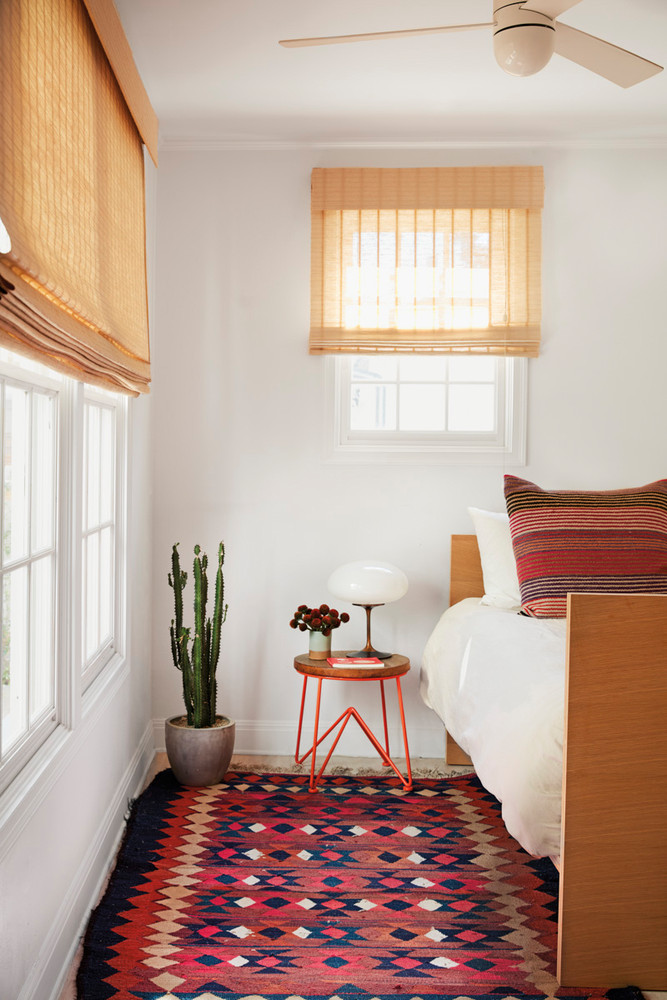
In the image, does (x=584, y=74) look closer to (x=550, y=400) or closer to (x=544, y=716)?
(x=550, y=400)

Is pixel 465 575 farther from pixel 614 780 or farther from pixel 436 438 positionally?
pixel 614 780

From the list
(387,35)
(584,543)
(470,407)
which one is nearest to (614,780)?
(584,543)

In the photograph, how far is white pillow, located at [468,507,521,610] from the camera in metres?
3.43

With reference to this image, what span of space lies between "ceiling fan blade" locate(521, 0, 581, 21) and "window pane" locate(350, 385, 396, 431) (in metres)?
2.00

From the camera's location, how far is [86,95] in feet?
6.94

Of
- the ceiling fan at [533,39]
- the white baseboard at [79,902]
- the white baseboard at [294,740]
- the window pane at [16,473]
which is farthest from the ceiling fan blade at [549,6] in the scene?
the white baseboard at [294,740]

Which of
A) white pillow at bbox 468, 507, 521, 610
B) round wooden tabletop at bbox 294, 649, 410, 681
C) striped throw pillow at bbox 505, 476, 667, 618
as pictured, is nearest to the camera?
striped throw pillow at bbox 505, 476, 667, 618

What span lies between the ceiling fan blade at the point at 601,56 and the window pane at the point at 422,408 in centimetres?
171

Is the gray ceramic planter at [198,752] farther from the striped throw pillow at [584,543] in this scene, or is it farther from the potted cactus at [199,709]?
the striped throw pillow at [584,543]

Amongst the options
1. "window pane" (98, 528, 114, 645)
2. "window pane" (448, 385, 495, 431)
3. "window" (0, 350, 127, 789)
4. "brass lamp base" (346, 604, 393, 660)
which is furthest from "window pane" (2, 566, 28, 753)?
"window pane" (448, 385, 495, 431)

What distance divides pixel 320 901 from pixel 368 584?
122cm

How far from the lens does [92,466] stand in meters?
2.82

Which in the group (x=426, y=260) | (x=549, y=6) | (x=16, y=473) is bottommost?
(x=16, y=473)

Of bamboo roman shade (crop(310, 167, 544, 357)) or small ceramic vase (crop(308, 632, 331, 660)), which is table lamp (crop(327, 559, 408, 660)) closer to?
small ceramic vase (crop(308, 632, 331, 660))
